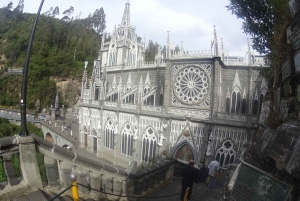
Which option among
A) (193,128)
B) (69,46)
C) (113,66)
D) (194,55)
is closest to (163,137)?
(193,128)

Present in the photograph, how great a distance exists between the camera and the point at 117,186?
577 cm

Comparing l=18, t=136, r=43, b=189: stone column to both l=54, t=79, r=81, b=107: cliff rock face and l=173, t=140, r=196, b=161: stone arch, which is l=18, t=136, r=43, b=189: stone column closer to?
l=173, t=140, r=196, b=161: stone arch

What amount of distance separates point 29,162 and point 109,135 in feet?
62.2

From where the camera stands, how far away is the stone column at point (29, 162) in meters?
4.26

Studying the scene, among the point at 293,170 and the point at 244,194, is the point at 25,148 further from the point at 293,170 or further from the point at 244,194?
the point at 293,170

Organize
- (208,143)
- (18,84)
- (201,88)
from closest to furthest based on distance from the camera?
(208,143)
(201,88)
(18,84)

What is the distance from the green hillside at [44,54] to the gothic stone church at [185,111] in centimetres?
3090

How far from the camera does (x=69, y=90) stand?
51781 mm

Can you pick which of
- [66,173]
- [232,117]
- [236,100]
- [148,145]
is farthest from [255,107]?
[66,173]

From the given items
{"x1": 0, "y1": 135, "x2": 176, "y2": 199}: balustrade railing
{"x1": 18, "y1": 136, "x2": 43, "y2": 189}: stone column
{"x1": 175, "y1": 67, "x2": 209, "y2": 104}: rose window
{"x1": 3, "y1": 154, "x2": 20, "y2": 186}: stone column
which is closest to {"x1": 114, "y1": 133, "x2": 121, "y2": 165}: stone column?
{"x1": 175, "y1": 67, "x2": 209, "y2": 104}: rose window

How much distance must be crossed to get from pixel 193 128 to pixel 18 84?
147ft

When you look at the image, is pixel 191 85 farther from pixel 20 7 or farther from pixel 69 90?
pixel 20 7

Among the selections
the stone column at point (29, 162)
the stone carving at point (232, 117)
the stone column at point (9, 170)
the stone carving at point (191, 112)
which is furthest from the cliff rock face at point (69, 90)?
the stone column at point (9, 170)

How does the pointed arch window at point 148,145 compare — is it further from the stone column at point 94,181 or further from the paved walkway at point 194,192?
→ the stone column at point 94,181
